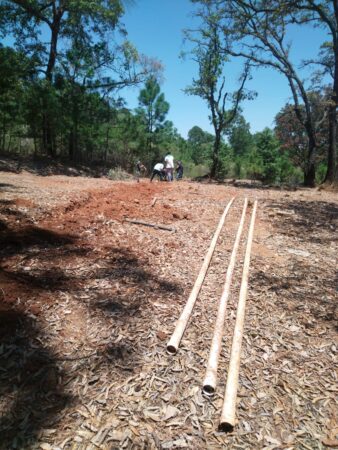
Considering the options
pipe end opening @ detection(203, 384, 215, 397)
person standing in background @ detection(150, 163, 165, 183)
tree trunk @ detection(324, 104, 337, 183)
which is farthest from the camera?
person standing in background @ detection(150, 163, 165, 183)

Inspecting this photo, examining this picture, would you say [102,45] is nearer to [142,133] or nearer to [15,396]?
[142,133]

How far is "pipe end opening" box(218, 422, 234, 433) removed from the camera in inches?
76.6

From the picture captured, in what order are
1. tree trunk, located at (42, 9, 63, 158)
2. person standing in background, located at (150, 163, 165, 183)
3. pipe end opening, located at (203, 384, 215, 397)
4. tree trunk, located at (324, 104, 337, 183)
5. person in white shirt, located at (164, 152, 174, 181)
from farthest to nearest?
tree trunk, located at (42, 9, 63, 158) < person in white shirt, located at (164, 152, 174, 181) < person standing in background, located at (150, 163, 165, 183) < tree trunk, located at (324, 104, 337, 183) < pipe end opening, located at (203, 384, 215, 397)

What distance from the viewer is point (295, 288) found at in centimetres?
379

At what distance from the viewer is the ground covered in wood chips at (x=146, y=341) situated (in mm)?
1925

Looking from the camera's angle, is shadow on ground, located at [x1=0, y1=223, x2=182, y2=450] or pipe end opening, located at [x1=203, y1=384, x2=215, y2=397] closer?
shadow on ground, located at [x1=0, y1=223, x2=182, y2=450]

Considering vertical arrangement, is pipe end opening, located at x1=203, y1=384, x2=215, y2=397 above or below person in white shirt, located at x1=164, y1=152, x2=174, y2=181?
below

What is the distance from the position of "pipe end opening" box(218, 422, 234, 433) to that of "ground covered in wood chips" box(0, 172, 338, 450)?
3 cm

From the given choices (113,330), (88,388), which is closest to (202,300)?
(113,330)

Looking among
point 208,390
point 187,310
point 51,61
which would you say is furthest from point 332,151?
point 51,61

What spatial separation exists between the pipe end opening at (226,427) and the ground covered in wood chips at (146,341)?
0.09ft

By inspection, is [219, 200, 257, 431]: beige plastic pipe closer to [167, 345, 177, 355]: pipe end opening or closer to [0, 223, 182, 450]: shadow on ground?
[167, 345, 177, 355]: pipe end opening

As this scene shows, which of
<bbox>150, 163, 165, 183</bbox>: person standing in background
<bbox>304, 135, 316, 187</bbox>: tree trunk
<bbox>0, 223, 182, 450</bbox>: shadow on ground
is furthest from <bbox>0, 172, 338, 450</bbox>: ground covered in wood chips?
<bbox>304, 135, 316, 187</bbox>: tree trunk

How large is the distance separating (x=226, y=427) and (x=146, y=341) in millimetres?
955
